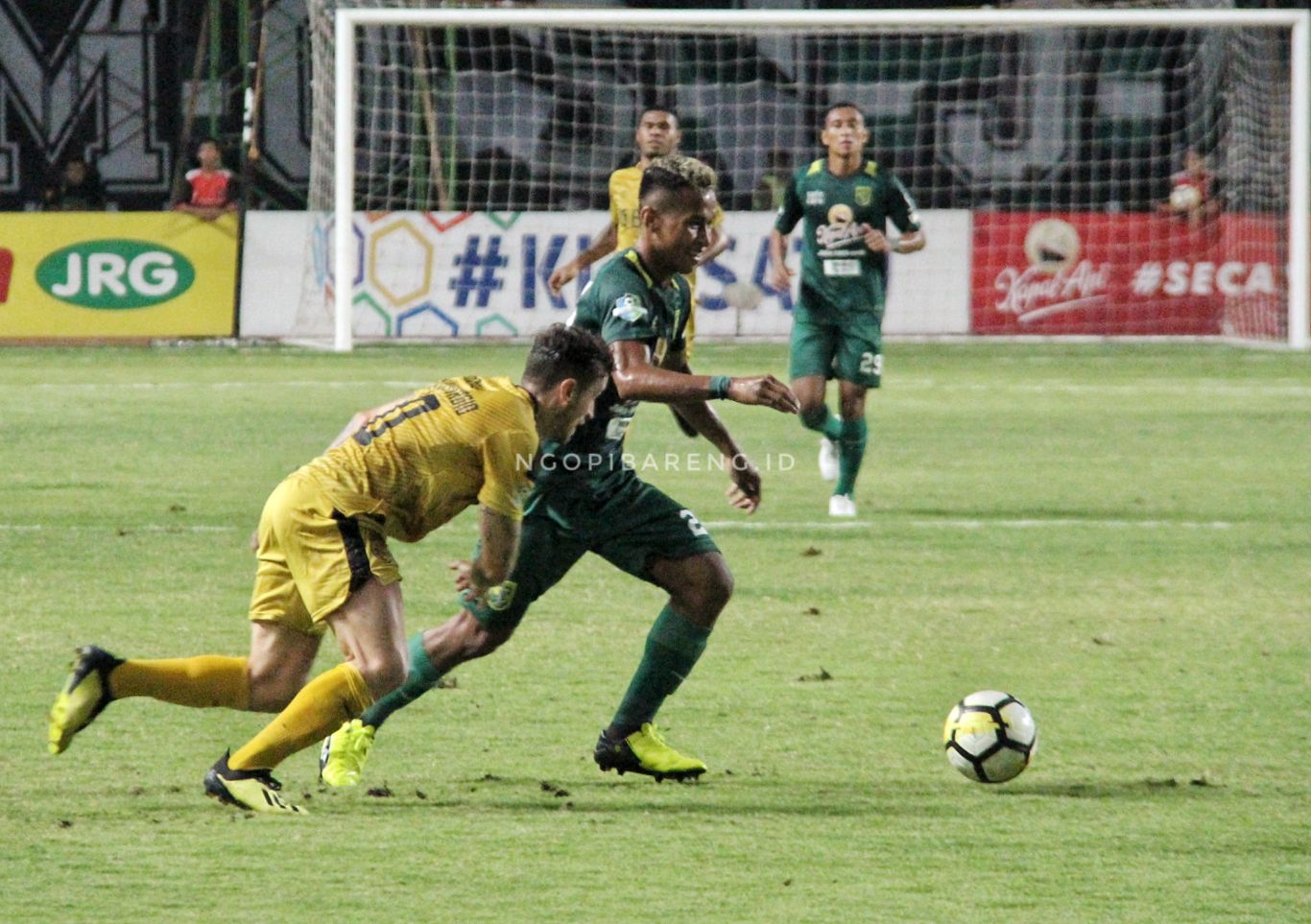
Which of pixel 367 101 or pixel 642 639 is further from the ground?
pixel 367 101

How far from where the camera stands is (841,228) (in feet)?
38.1

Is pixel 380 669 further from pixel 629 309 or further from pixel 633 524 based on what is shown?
pixel 629 309

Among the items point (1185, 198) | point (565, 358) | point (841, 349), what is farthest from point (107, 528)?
point (1185, 198)

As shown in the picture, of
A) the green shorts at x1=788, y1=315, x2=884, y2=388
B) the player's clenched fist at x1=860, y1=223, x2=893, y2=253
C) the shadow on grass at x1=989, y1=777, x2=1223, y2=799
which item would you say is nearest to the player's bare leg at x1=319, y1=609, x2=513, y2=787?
the shadow on grass at x1=989, y1=777, x2=1223, y2=799

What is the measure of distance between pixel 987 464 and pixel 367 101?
14.1 m

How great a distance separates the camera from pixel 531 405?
517 cm

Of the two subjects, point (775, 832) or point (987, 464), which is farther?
point (987, 464)

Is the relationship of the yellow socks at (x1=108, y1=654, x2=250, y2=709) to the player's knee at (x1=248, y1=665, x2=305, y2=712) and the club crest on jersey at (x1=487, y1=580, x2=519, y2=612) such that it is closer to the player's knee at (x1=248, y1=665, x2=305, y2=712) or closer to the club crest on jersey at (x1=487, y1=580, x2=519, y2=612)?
the player's knee at (x1=248, y1=665, x2=305, y2=712)

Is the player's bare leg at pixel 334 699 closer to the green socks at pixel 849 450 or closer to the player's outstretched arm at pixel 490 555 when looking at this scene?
the player's outstretched arm at pixel 490 555

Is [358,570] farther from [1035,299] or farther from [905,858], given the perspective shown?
[1035,299]

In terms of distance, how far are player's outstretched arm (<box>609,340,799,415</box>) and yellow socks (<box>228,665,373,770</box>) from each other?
114 cm

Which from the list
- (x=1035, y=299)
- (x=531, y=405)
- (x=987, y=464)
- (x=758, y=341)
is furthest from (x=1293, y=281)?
(x=531, y=405)

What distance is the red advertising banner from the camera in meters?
22.6

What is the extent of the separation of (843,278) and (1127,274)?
40.5 feet
